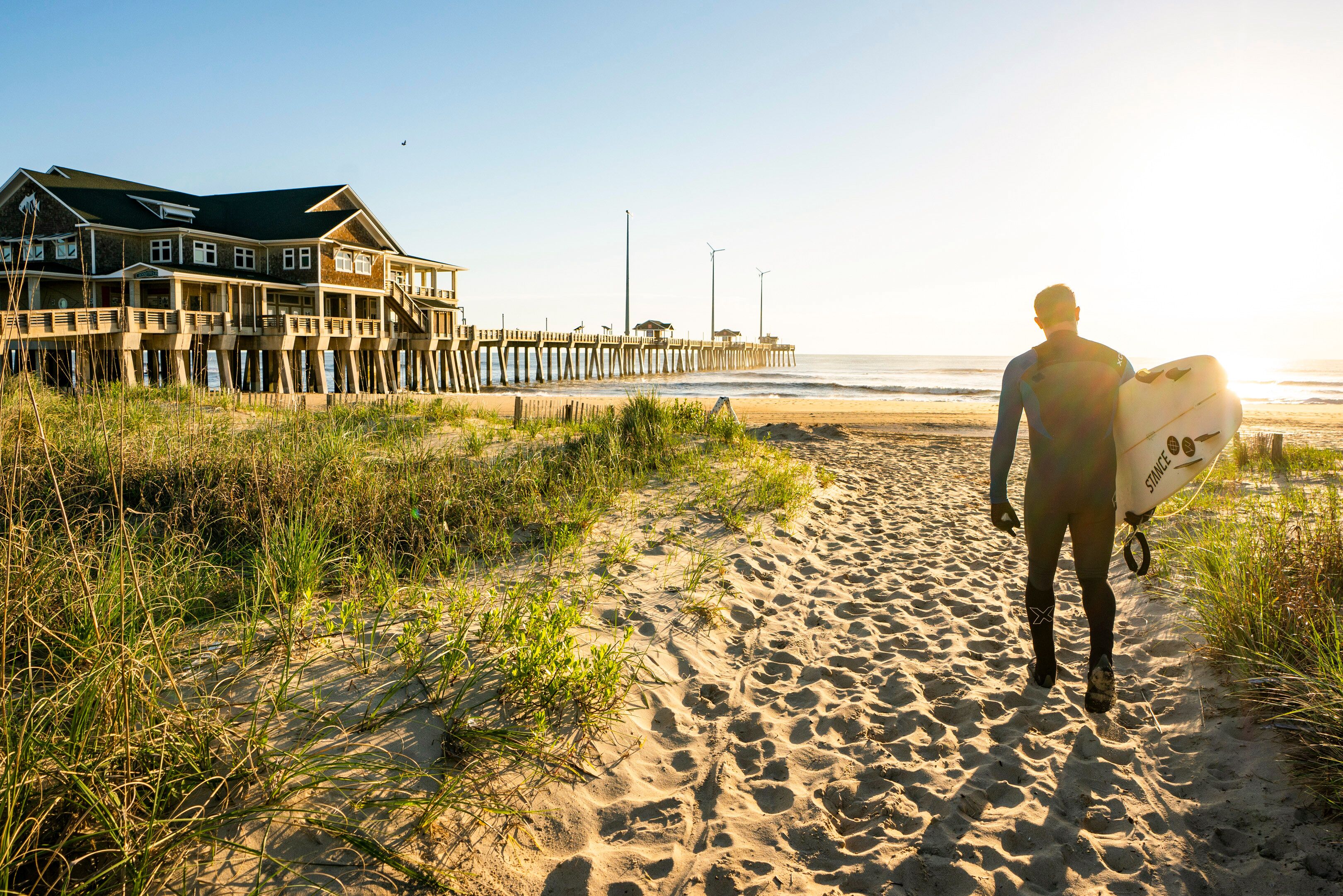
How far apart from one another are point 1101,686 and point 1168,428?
4.50ft

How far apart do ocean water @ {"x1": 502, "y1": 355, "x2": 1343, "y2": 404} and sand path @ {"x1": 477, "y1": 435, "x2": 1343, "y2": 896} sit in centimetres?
2236

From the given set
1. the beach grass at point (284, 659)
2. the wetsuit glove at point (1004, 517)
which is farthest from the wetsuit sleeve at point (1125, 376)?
the beach grass at point (284, 659)

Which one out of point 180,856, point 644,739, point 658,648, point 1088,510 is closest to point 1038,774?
point 1088,510

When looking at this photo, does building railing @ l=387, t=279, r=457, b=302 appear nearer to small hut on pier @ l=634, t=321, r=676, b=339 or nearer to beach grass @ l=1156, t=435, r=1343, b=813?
small hut on pier @ l=634, t=321, r=676, b=339

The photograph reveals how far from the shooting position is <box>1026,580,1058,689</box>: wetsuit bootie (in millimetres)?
3678

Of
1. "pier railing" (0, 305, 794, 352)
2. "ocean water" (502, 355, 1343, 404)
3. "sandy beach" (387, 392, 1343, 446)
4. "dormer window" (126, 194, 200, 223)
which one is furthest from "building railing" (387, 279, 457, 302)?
"sandy beach" (387, 392, 1343, 446)

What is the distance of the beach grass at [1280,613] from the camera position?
2.81m

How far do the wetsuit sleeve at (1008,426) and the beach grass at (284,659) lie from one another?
6.12ft

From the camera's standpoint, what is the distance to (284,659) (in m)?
3.23

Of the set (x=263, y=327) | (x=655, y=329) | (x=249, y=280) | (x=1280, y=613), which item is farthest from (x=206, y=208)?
(x=1280, y=613)

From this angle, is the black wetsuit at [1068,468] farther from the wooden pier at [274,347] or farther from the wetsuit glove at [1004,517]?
the wooden pier at [274,347]

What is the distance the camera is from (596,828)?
104 inches

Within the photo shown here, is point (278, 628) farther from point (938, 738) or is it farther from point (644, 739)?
point (938, 738)

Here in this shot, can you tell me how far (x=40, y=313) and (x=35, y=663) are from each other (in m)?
17.3
